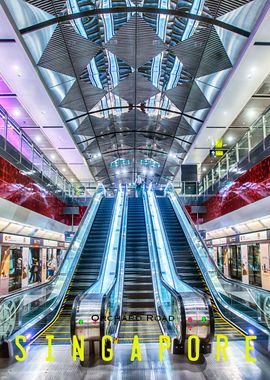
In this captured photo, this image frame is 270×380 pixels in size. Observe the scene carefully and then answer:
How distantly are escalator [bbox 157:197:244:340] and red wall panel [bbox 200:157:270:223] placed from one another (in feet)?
7.52

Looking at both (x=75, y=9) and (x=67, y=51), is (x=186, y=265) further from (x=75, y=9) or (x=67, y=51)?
(x=75, y=9)

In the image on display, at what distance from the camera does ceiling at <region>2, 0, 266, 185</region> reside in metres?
9.39

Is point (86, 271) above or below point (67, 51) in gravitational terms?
below

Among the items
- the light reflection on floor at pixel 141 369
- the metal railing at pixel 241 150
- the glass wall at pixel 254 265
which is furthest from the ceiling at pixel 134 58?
the light reflection on floor at pixel 141 369

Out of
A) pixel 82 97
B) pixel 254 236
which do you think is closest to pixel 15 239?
pixel 82 97

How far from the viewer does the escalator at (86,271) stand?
6293 mm

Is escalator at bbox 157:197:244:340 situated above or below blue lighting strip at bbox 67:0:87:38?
below

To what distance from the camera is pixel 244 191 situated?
11820 millimetres

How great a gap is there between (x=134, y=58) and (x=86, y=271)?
24.3 ft

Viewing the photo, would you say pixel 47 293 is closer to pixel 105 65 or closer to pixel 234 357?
pixel 234 357

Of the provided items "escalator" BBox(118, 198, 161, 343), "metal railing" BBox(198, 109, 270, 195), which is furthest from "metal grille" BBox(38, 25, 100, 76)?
"escalator" BBox(118, 198, 161, 343)

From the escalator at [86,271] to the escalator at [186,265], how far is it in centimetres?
220

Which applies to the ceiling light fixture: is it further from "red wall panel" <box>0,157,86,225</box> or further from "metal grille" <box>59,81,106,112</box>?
"red wall panel" <box>0,157,86,225</box>

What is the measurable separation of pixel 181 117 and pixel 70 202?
790 centimetres
